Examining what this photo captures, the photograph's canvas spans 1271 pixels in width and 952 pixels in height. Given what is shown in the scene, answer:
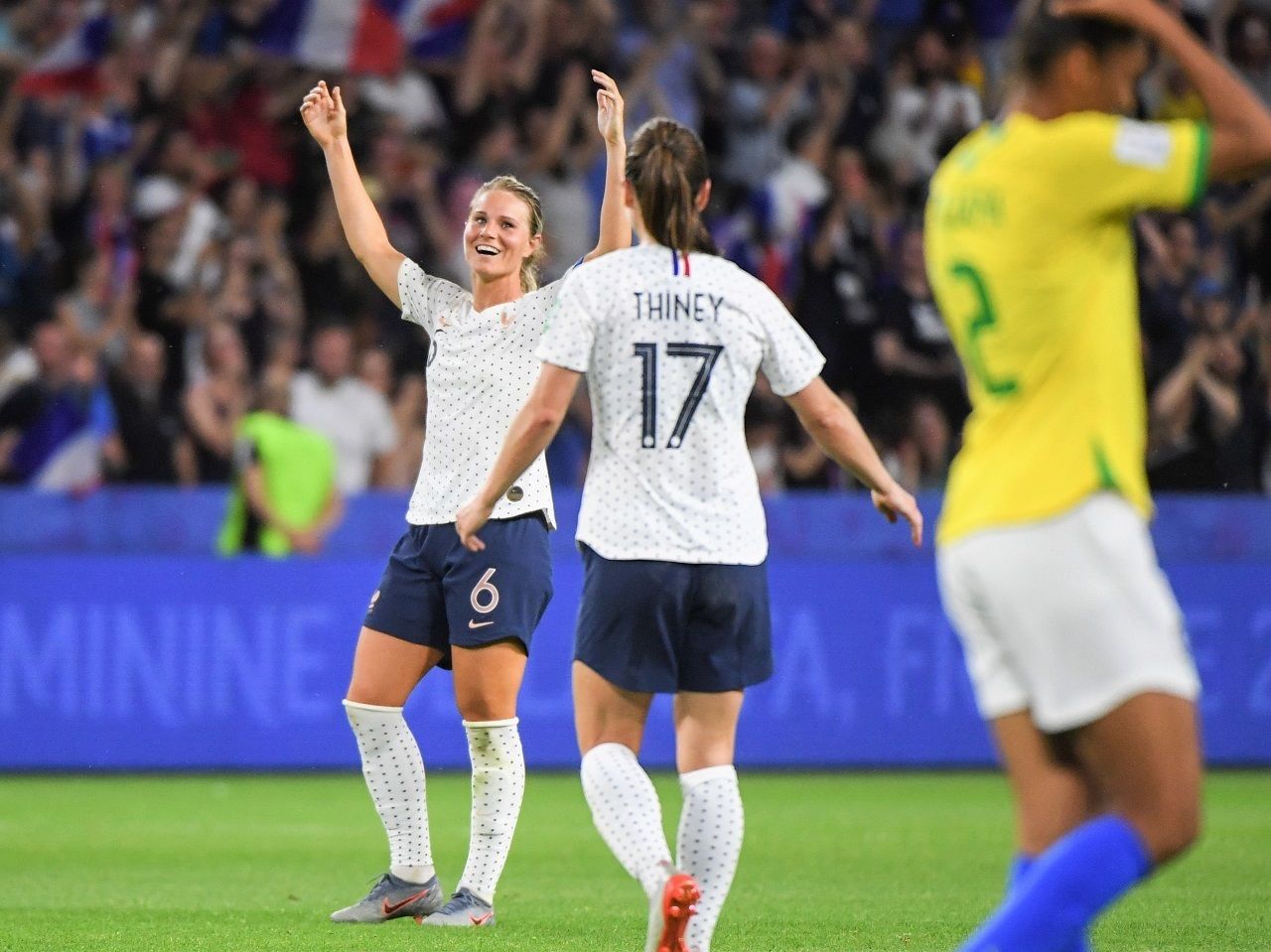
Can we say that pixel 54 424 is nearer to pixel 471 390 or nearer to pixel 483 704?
pixel 471 390

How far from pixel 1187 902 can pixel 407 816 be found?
108 inches

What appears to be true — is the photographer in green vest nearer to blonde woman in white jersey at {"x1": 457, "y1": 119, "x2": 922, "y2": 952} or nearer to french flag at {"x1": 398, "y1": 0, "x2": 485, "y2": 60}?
french flag at {"x1": 398, "y1": 0, "x2": 485, "y2": 60}

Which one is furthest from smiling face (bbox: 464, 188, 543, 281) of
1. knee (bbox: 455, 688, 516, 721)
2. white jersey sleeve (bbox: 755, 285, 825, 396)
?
white jersey sleeve (bbox: 755, 285, 825, 396)

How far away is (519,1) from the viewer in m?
16.1

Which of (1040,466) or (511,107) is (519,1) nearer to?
(511,107)

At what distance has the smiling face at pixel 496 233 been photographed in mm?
6809

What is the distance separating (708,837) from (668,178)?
1672 mm

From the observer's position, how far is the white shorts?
12.3 ft

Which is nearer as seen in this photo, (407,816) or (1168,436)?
(407,816)

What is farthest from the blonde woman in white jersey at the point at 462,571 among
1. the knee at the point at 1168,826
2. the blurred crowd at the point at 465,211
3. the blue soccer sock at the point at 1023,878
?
the blurred crowd at the point at 465,211

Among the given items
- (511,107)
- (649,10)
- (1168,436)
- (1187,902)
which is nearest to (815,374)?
(1187,902)

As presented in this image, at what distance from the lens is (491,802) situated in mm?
6867

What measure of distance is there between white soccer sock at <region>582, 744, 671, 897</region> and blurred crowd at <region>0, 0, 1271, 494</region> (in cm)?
831

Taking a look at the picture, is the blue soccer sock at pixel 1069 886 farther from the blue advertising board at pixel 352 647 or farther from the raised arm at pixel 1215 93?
the blue advertising board at pixel 352 647
